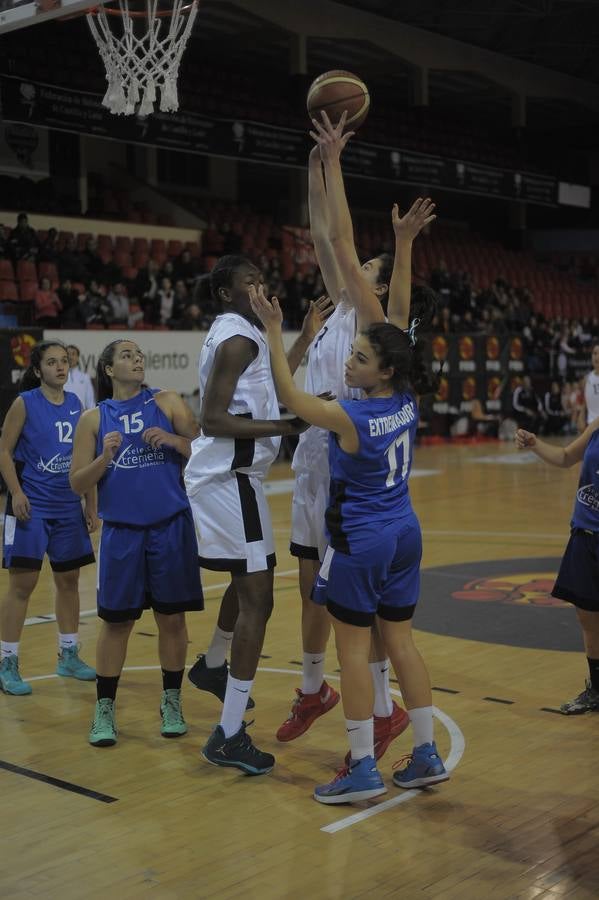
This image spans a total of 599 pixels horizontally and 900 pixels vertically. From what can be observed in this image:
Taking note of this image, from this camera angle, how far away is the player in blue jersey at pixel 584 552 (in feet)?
16.2

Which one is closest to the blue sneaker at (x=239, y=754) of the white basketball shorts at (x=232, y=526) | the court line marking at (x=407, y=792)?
the court line marking at (x=407, y=792)

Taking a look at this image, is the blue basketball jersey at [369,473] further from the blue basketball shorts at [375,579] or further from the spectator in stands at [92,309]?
the spectator in stands at [92,309]

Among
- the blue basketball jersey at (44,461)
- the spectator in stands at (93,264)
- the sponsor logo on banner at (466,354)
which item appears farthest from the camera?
the sponsor logo on banner at (466,354)

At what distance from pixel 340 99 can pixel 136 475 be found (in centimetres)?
183

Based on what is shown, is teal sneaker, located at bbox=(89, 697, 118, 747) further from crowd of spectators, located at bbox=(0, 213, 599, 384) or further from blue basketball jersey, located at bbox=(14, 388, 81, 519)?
crowd of spectators, located at bbox=(0, 213, 599, 384)

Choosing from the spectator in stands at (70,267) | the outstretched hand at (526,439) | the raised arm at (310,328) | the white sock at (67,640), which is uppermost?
the spectator in stands at (70,267)

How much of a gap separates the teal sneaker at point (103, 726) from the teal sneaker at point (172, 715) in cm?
22

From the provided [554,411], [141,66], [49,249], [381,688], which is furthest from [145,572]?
[554,411]

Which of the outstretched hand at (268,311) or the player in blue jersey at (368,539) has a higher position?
the outstretched hand at (268,311)

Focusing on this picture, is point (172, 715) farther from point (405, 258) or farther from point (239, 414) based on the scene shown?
point (405, 258)

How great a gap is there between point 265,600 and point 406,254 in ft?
4.75

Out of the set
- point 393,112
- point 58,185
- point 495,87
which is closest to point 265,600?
point 58,185

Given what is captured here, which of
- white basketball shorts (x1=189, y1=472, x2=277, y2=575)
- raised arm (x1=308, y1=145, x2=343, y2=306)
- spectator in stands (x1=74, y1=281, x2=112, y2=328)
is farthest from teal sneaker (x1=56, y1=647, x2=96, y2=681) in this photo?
spectator in stands (x1=74, y1=281, x2=112, y2=328)

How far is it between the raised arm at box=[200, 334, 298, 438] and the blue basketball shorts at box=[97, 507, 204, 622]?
23.8 inches
